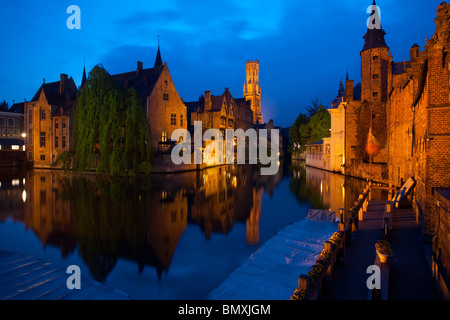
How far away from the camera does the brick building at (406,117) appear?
9.09 metres

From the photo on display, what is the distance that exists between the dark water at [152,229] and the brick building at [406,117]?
563 cm

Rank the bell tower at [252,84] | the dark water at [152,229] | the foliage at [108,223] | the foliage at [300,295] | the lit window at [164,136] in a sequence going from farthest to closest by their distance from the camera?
1. the bell tower at [252,84]
2. the lit window at [164,136]
3. the foliage at [108,223]
4. the dark water at [152,229]
5. the foliage at [300,295]

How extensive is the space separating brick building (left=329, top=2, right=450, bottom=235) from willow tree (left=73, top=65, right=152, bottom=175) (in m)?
25.0

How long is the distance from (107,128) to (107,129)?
0.38 ft

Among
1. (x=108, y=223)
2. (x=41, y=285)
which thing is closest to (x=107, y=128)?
(x=108, y=223)

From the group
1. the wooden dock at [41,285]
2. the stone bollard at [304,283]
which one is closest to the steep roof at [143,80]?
the wooden dock at [41,285]

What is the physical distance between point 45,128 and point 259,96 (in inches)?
3720

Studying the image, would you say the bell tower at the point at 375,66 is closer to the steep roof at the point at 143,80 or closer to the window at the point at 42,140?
the steep roof at the point at 143,80

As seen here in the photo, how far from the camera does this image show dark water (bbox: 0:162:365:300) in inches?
317

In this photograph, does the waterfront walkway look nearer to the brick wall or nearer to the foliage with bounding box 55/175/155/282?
the foliage with bounding box 55/175/155/282

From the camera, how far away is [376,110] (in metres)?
31.4

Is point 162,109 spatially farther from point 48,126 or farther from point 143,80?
point 48,126
